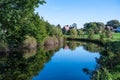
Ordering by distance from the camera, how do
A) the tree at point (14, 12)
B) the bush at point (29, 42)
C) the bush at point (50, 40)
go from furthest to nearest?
the bush at point (50, 40)
the bush at point (29, 42)
the tree at point (14, 12)

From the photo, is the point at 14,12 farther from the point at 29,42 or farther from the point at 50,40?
the point at 50,40

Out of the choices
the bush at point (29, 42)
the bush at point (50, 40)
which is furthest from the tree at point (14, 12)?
the bush at point (50, 40)

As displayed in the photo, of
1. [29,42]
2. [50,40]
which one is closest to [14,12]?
[29,42]

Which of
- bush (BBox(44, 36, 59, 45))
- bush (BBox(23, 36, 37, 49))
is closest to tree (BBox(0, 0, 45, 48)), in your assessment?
bush (BBox(23, 36, 37, 49))

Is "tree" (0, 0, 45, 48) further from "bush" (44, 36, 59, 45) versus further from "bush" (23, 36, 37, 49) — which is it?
"bush" (44, 36, 59, 45)

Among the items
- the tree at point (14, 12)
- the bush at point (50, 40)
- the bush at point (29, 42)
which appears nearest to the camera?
the tree at point (14, 12)

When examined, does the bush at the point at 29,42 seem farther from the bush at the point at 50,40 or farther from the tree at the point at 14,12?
the tree at the point at 14,12

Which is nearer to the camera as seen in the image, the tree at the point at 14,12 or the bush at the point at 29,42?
the tree at the point at 14,12

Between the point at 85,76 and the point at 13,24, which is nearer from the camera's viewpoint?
the point at 13,24

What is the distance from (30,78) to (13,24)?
15.8 ft

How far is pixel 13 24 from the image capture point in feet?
82.8

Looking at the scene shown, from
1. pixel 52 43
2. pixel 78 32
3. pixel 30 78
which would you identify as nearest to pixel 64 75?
pixel 30 78

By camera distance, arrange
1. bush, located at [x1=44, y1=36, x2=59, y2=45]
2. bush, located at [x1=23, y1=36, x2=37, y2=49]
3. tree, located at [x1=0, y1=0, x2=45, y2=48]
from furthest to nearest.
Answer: bush, located at [x1=44, y1=36, x2=59, y2=45], bush, located at [x1=23, y1=36, x2=37, y2=49], tree, located at [x1=0, y1=0, x2=45, y2=48]

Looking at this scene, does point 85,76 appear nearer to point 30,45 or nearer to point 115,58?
point 115,58
